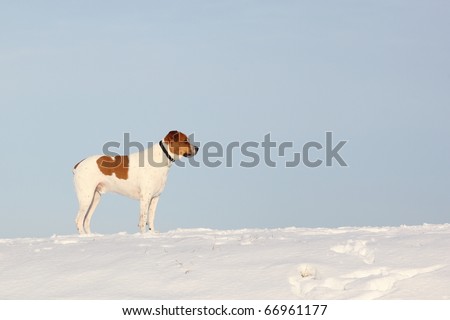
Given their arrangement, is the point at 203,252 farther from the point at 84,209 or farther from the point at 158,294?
the point at 84,209

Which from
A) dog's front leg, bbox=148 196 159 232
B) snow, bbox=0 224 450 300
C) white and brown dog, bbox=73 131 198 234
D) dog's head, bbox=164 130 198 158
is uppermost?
dog's head, bbox=164 130 198 158

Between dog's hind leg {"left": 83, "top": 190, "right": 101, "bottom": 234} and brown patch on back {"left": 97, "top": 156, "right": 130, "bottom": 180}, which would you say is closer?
brown patch on back {"left": 97, "top": 156, "right": 130, "bottom": 180}

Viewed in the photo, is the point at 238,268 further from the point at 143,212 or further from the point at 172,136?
the point at 172,136

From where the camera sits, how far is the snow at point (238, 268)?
1027 centimetres

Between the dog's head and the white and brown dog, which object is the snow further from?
the dog's head

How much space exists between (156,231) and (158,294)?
22.1 ft

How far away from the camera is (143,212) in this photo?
56.4 ft

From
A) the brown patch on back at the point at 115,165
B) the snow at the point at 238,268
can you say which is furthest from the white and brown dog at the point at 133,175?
the snow at the point at 238,268

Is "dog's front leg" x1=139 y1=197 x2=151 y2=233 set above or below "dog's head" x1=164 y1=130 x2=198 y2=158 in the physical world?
below

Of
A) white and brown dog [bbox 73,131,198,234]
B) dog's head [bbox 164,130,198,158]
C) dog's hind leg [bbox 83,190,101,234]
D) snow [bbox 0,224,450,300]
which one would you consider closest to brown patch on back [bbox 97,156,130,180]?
white and brown dog [bbox 73,131,198,234]

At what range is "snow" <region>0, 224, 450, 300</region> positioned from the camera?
1027 centimetres

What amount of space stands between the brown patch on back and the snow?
431 cm
